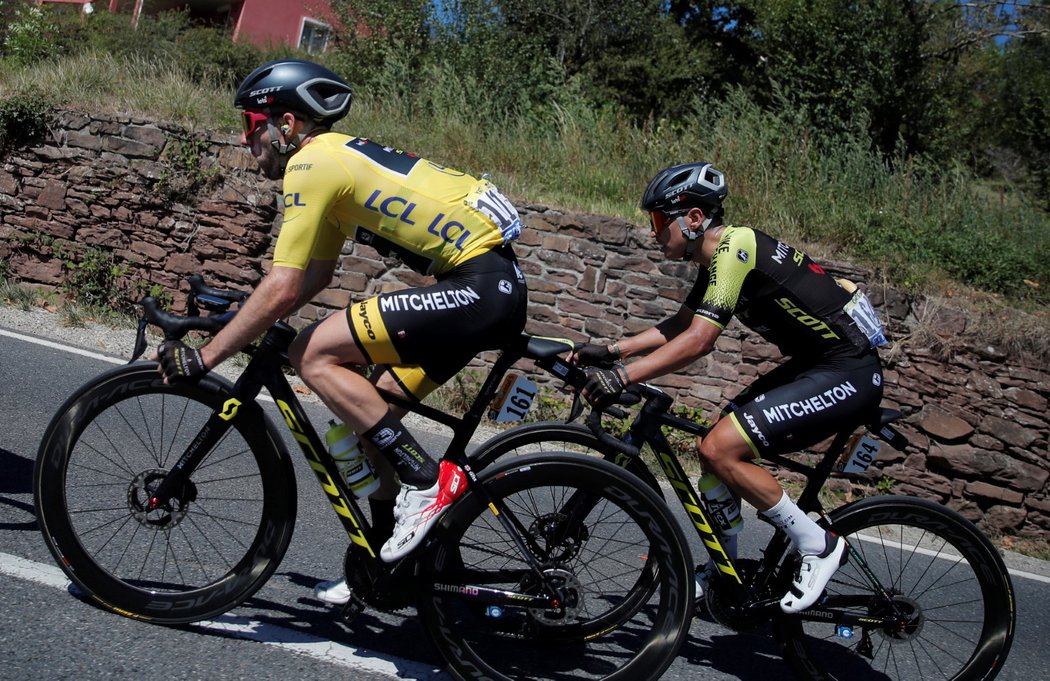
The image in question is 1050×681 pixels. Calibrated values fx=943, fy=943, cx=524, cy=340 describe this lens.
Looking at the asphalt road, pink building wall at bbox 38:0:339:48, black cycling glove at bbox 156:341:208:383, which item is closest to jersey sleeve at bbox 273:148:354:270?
black cycling glove at bbox 156:341:208:383

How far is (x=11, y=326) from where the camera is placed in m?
8.77

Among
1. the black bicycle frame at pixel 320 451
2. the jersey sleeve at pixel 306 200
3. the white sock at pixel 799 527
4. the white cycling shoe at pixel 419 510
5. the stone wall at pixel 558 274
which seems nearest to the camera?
the jersey sleeve at pixel 306 200

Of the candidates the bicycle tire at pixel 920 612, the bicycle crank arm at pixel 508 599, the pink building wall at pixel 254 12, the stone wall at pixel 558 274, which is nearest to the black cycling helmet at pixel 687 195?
the bicycle tire at pixel 920 612

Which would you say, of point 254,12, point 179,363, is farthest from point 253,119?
point 254,12

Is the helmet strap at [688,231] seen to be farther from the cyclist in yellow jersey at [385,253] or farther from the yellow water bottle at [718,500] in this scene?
the yellow water bottle at [718,500]

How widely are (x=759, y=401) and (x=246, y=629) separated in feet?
7.45

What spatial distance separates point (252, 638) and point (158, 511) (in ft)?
2.01

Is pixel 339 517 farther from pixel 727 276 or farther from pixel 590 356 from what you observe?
pixel 727 276

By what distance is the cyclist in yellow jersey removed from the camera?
3.37 metres

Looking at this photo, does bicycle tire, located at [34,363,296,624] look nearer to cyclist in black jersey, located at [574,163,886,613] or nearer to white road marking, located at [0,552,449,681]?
white road marking, located at [0,552,449,681]

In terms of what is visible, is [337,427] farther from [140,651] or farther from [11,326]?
[11,326]

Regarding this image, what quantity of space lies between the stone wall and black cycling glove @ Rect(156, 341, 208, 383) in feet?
20.4

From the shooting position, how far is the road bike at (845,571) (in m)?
3.92

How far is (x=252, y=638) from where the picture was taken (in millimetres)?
3658
